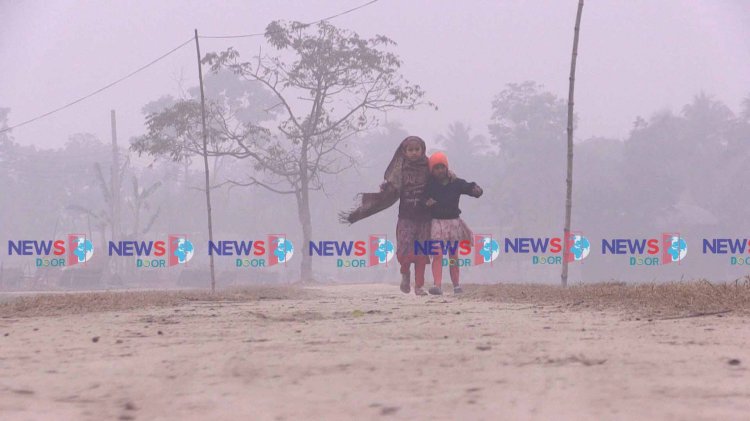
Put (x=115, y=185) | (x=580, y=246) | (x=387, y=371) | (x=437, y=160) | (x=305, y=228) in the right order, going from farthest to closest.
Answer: (x=580, y=246), (x=115, y=185), (x=305, y=228), (x=437, y=160), (x=387, y=371)

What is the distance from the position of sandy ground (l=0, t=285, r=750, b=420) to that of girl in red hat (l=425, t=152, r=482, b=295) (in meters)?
4.73

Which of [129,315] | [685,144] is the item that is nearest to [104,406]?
[129,315]

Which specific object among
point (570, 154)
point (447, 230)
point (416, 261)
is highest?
point (570, 154)

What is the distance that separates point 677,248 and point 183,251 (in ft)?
88.3

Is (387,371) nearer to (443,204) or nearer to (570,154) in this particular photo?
(443,204)

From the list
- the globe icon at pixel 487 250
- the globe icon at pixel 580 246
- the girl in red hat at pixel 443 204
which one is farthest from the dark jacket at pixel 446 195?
the globe icon at pixel 487 250

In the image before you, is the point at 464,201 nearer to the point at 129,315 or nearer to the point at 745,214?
the point at 745,214

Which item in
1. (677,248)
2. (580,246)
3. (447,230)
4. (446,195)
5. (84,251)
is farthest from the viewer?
(677,248)

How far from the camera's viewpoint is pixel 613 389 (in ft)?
10.4

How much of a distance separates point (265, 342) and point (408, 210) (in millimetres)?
6197

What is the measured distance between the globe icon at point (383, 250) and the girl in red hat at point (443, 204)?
120 feet

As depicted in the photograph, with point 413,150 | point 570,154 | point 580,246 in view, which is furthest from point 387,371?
point 580,246

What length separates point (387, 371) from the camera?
→ 3.66m

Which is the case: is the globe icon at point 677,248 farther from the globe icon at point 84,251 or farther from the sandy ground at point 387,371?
the sandy ground at point 387,371
